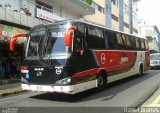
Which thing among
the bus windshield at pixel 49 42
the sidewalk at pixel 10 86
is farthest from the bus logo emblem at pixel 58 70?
the sidewalk at pixel 10 86

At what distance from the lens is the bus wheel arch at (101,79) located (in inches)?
500

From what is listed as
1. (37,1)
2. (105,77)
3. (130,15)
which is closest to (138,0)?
(130,15)

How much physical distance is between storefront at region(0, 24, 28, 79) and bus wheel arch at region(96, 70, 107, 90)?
653 cm

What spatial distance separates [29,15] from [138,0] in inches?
2100

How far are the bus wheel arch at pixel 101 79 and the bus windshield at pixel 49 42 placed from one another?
2.63 m

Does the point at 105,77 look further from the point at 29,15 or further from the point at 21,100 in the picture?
the point at 29,15

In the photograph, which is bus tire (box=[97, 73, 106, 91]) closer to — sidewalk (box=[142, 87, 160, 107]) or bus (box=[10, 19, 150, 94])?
bus (box=[10, 19, 150, 94])

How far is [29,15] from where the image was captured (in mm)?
21641

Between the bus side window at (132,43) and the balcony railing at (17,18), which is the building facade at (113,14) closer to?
the balcony railing at (17,18)

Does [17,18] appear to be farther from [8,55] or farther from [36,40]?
[36,40]

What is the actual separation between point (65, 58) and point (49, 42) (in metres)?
0.98

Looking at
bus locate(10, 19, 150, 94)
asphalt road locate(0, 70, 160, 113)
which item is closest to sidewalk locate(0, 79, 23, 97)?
asphalt road locate(0, 70, 160, 113)

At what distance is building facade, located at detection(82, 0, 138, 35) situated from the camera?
37800 mm

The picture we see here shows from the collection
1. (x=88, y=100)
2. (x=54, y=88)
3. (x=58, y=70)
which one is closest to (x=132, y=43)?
(x=88, y=100)
